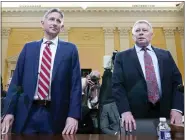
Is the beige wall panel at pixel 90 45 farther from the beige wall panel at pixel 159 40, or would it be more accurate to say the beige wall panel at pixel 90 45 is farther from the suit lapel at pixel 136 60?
the beige wall panel at pixel 159 40

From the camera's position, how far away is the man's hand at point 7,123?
128 centimetres

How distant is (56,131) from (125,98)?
525mm

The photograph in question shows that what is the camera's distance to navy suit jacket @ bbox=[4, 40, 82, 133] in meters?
1.41

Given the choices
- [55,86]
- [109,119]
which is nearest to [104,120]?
[109,119]

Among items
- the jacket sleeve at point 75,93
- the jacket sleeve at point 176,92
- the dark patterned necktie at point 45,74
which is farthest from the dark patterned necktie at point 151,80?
the dark patterned necktie at point 45,74

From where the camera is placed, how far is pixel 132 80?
168 centimetres

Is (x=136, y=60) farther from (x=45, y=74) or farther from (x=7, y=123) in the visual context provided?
(x=7, y=123)

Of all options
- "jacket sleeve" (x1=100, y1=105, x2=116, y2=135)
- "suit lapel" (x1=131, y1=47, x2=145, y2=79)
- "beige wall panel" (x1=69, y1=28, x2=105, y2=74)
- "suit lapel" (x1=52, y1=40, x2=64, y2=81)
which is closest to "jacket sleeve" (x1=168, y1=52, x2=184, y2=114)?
"suit lapel" (x1=131, y1=47, x2=145, y2=79)

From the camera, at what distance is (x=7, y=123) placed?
133 centimetres

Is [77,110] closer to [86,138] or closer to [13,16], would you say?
[86,138]

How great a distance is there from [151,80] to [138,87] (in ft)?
0.36

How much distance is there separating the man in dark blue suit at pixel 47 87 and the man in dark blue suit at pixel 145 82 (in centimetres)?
38

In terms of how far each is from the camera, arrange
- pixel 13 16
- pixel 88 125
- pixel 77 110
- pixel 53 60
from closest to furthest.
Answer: pixel 77 110, pixel 53 60, pixel 88 125, pixel 13 16
